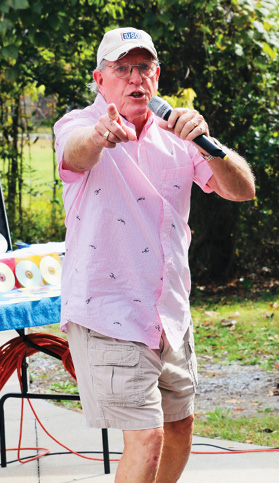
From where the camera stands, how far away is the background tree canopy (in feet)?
25.3

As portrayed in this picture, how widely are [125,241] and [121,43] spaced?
65 centimetres

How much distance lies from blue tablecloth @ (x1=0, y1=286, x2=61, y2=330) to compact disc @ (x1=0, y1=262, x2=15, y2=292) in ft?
0.19

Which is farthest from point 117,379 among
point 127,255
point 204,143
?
point 204,143

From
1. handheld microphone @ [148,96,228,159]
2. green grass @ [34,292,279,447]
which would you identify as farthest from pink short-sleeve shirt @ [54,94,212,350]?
green grass @ [34,292,279,447]

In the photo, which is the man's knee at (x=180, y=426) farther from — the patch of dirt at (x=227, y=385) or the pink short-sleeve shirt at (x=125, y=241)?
the patch of dirt at (x=227, y=385)

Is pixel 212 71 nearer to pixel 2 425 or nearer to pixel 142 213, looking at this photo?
pixel 2 425

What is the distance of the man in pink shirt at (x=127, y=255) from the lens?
8.46 ft

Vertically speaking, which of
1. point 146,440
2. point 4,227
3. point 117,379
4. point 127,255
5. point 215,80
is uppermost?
point 215,80

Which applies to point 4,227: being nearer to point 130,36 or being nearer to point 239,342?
point 130,36

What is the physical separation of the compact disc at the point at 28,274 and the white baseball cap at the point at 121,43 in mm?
1364

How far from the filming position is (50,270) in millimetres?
3820

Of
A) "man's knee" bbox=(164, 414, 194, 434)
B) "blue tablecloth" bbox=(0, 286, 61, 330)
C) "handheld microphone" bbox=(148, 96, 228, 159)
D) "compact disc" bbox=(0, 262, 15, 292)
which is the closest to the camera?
"handheld microphone" bbox=(148, 96, 228, 159)

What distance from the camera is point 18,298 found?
11.4ft

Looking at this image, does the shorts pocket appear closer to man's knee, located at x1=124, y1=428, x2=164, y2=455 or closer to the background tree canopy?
man's knee, located at x1=124, y1=428, x2=164, y2=455
